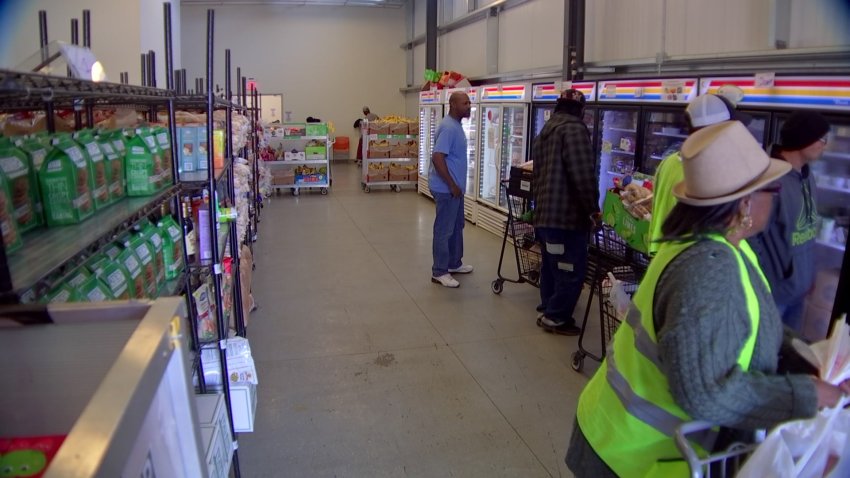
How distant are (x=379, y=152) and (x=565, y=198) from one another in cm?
816

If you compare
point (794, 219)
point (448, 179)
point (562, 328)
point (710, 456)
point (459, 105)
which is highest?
point (459, 105)

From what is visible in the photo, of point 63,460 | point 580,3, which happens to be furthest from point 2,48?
point 63,460

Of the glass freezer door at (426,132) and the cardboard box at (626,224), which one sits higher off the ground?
the glass freezer door at (426,132)

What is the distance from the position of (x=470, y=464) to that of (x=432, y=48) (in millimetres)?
11862

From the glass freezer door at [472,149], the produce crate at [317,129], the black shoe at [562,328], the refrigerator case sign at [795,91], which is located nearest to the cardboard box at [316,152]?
the produce crate at [317,129]

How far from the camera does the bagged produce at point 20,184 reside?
1487mm

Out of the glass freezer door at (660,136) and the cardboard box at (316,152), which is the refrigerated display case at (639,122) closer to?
the glass freezer door at (660,136)

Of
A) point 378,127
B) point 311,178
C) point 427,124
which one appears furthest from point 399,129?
point 311,178

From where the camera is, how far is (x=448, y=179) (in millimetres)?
5707

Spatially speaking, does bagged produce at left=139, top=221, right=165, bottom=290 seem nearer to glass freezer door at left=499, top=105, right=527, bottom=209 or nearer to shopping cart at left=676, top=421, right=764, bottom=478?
shopping cart at left=676, top=421, right=764, bottom=478

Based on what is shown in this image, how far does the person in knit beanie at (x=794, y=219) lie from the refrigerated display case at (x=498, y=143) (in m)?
4.11

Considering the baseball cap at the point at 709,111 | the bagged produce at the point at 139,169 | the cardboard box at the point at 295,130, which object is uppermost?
the cardboard box at the point at 295,130

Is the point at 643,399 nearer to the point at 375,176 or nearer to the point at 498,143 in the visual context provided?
the point at 498,143

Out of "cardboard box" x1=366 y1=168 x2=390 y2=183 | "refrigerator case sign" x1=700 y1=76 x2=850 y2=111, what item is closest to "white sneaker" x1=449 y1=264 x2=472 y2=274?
"refrigerator case sign" x1=700 y1=76 x2=850 y2=111
